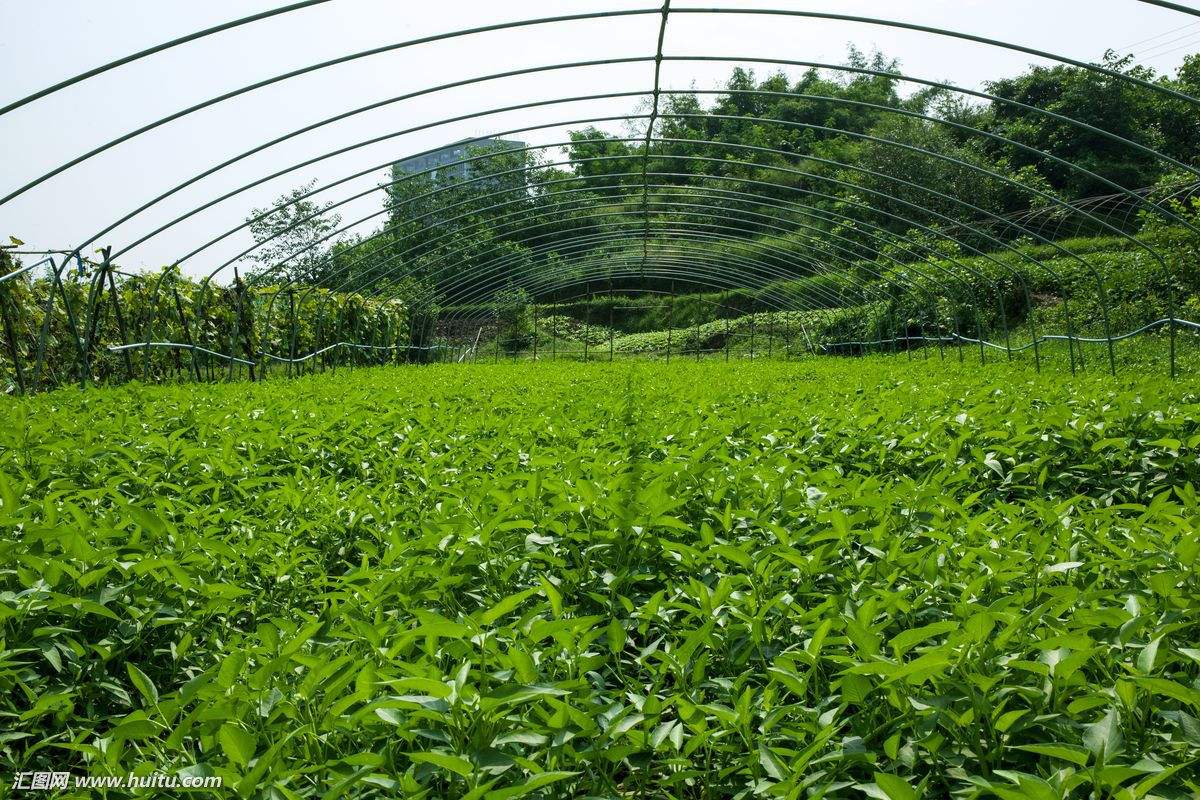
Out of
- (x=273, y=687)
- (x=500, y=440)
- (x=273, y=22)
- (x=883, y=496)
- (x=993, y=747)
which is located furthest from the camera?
(x=273, y=22)

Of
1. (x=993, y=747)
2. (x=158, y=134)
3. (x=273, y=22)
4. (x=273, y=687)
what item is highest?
(x=273, y=22)

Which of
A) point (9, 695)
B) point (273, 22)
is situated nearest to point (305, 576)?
point (9, 695)

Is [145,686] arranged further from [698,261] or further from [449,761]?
[698,261]

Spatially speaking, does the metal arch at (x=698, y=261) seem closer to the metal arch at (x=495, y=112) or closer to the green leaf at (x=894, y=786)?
the metal arch at (x=495, y=112)

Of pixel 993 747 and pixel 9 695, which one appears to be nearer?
pixel 993 747

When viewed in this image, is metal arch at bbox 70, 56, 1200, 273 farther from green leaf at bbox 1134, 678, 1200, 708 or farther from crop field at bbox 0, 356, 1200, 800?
green leaf at bbox 1134, 678, 1200, 708

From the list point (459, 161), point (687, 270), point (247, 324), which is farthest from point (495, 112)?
point (687, 270)

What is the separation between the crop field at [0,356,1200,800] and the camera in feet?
4.23

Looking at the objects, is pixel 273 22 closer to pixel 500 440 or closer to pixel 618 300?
pixel 500 440

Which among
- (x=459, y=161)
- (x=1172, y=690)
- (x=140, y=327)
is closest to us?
(x=1172, y=690)

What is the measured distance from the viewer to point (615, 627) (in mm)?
1633

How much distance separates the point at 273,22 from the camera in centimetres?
672

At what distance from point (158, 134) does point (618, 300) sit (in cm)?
3399

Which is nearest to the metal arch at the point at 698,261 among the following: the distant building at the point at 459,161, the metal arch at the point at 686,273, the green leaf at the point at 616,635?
the metal arch at the point at 686,273
